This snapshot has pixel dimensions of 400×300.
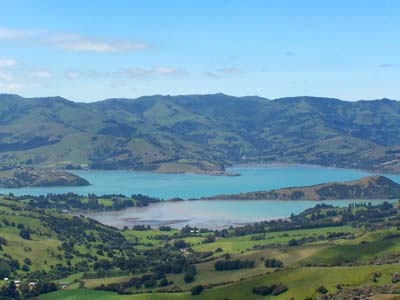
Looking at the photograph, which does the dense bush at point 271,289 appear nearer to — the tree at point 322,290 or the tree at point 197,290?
the tree at point 322,290

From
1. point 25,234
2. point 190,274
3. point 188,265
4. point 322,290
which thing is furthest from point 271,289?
point 25,234

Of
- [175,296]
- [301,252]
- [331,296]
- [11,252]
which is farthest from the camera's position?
[11,252]

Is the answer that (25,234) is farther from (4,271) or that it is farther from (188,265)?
(188,265)

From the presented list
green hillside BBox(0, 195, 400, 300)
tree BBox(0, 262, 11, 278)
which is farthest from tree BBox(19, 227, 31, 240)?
tree BBox(0, 262, 11, 278)

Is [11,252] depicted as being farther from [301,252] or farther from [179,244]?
[301,252]

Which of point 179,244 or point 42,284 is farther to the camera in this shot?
point 179,244

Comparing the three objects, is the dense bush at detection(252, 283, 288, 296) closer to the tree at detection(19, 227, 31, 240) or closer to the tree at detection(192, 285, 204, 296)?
the tree at detection(192, 285, 204, 296)

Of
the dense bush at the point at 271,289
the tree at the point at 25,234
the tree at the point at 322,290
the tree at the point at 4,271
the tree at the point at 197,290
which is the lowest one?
the tree at the point at 4,271

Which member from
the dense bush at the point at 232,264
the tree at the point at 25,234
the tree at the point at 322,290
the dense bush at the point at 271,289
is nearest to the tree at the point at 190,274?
the dense bush at the point at 232,264

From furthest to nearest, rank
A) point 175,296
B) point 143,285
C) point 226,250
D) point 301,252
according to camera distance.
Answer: point 226,250 < point 301,252 < point 143,285 < point 175,296

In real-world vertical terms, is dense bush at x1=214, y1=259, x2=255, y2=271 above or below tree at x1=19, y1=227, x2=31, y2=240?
below

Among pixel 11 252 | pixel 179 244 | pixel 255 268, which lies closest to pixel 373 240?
pixel 255 268
